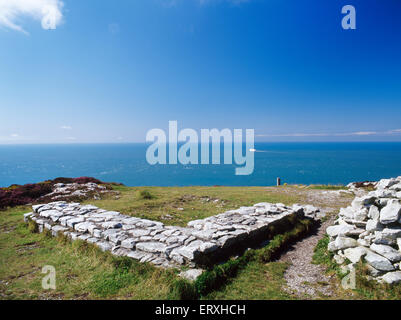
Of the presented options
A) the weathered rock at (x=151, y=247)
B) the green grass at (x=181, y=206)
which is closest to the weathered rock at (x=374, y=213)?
the weathered rock at (x=151, y=247)

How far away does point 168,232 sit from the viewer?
779cm

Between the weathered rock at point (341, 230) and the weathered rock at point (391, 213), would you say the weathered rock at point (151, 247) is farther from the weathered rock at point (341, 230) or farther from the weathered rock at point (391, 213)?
the weathered rock at point (391, 213)

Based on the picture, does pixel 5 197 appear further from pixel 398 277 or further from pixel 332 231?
pixel 398 277

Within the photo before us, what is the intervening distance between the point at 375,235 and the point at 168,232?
668 cm

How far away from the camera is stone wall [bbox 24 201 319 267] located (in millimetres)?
6385

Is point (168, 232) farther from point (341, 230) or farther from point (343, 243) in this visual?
point (341, 230)

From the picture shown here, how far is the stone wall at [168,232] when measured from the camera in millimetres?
6385

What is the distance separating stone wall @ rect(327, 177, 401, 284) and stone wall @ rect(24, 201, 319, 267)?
9.16ft

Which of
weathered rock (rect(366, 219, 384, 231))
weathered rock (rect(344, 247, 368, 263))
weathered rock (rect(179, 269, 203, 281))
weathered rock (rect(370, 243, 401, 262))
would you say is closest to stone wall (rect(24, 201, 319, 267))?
weathered rock (rect(179, 269, 203, 281))

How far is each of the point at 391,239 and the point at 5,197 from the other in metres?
24.3

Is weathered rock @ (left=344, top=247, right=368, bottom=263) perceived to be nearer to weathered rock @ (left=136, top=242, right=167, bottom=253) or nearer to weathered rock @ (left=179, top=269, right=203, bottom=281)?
weathered rock @ (left=179, top=269, right=203, bottom=281)

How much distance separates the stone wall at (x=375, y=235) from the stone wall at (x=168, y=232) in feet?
9.16

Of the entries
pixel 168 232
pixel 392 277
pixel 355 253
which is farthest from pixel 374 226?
pixel 168 232
